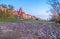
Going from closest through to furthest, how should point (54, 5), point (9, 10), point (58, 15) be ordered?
point (54, 5) < point (58, 15) < point (9, 10)

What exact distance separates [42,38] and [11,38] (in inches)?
23.2

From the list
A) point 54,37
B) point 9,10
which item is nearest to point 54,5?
point 9,10

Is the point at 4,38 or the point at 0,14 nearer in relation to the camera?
the point at 4,38

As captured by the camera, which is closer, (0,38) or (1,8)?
(0,38)

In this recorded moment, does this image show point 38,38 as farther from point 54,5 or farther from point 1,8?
point 1,8

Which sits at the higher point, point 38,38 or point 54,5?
point 54,5

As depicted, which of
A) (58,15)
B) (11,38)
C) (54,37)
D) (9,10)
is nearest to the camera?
(11,38)

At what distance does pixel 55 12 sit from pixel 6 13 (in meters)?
3.89

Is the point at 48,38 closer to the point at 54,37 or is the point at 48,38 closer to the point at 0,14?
the point at 54,37

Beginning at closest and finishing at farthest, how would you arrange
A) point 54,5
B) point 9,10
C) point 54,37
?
point 54,37
point 54,5
point 9,10

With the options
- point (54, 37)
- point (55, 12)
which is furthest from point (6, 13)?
point (54, 37)

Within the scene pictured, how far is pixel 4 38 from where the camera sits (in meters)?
3.41

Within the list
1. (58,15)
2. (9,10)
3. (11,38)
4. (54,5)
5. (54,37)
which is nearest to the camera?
(11,38)

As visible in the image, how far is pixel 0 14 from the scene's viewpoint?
13.2 m
